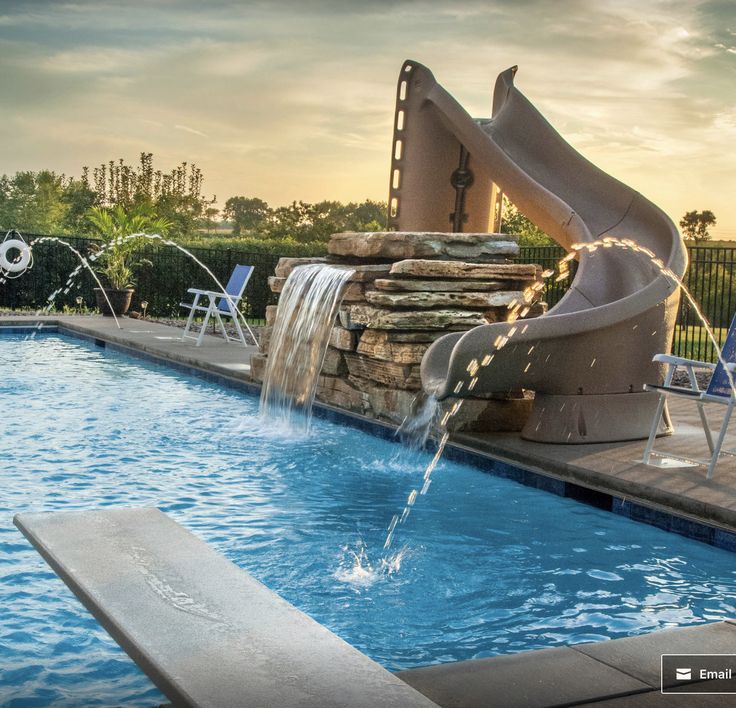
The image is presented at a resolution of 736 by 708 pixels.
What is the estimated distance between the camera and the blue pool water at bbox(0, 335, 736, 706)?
333cm

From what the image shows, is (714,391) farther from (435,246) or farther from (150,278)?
(150,278)

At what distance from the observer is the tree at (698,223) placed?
2258 cm

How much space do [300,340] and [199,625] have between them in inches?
208

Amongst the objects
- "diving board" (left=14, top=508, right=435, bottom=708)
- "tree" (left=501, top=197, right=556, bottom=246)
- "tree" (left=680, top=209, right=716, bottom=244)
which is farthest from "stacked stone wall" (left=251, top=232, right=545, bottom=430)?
"tree" (left=501, top=197, right=556, bottom=246)

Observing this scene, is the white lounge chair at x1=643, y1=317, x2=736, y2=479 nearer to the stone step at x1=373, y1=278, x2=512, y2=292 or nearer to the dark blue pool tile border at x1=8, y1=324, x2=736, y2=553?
the dark blue pool tile border at x1=8, y1=324, x2=736, y2=553

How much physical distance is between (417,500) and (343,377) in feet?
8.54

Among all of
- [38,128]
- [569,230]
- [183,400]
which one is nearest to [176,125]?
[38,128]

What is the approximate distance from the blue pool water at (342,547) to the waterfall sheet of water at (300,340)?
443 millimetres

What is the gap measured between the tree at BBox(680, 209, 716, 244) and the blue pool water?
56.9 feet

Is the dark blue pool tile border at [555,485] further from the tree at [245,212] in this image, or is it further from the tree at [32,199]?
the tree at [32,199]

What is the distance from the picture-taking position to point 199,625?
278 centimetres

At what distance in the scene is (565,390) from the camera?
6.09 m

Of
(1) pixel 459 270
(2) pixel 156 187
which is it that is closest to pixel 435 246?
(1) pixel 459 270

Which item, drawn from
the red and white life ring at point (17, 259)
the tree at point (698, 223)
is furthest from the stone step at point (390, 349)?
the tree at point (698, 223)
